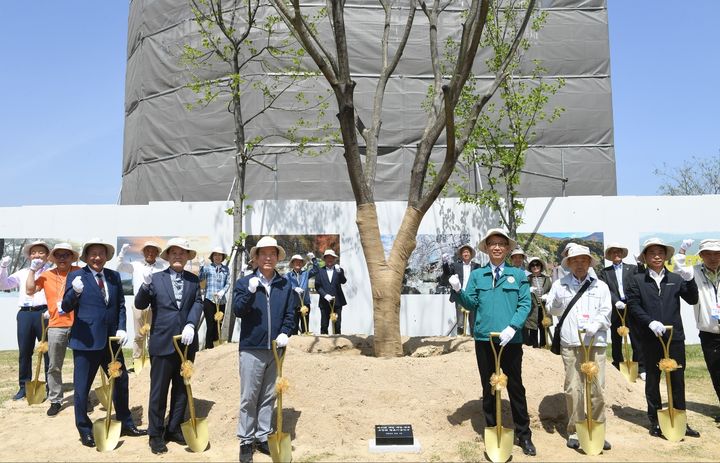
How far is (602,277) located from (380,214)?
223 inches

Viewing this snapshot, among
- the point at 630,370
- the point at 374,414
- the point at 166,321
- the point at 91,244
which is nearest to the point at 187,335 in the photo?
the point at 166,321

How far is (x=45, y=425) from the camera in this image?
633 cm

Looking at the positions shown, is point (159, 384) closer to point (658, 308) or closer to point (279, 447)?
point (279, 447)

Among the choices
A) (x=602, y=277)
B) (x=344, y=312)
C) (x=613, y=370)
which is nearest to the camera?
(x=613, y=370)

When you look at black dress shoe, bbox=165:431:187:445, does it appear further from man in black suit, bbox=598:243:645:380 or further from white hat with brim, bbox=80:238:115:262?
man in black suit, bbox=598:243:645:380

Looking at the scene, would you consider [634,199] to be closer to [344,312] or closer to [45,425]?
[344,312]

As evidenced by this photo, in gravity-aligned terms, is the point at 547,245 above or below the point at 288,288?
above

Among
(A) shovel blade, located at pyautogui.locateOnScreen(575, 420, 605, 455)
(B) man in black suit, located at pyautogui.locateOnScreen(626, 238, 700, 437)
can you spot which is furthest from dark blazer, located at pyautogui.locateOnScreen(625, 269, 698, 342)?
(A) shovel blade, located at pyautogui.locateOnScreen(575, 420, 605, 455)

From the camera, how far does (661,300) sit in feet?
19.6

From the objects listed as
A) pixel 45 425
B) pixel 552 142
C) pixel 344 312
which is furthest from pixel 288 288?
pixel 552 142

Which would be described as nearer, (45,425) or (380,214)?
(45,425)

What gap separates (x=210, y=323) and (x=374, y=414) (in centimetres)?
502

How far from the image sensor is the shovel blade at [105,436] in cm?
545

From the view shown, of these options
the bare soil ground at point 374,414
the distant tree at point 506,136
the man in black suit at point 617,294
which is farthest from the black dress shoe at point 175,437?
the distant tree at point 506,136
